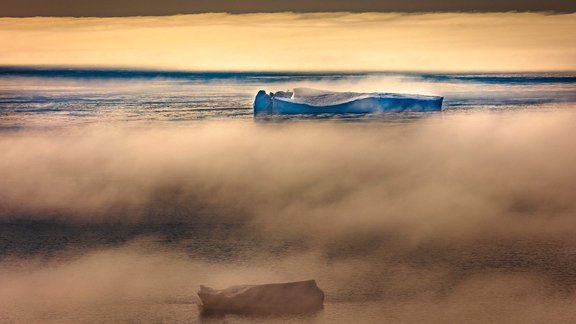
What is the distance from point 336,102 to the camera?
2047 cm

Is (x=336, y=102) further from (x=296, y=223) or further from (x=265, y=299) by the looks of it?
(x=265, y=299)

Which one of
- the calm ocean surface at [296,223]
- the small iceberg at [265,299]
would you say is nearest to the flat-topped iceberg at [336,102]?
the calm ocean surface at [296,223]

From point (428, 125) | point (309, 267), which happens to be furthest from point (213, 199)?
point (428, 125)

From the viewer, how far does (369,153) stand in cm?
1335

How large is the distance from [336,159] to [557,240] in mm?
5786

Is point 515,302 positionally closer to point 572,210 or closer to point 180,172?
point 572,210

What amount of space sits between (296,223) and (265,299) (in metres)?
2.67

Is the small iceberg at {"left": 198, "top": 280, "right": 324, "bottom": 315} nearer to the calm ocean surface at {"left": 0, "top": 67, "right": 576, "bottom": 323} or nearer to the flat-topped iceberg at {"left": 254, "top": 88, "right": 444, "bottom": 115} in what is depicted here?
the calm ocean surface at {"left": 0, "top": 67, "right": 576, "bottom": 323}

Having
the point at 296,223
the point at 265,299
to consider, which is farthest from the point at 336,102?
the point at 265,299

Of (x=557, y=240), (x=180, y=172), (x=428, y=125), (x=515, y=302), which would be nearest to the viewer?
(x=515, y=302)

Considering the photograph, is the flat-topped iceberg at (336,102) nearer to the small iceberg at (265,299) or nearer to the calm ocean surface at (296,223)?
the calm ocean surface at (296,223)

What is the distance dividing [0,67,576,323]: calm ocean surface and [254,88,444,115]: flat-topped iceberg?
10.3 ft

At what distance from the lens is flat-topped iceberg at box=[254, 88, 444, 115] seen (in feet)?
65.7

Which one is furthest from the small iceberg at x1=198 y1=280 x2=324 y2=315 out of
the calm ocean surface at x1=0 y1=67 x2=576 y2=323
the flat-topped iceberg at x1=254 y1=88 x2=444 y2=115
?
the flat-topped iceberg at x1=254 y1=88 x2=444 y2=115
